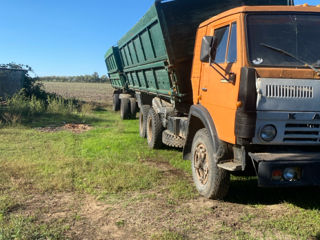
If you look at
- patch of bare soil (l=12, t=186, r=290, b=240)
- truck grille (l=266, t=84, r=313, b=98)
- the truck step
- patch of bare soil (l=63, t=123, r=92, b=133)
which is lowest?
patch of bare soil (l=12, t=186, r=290, b=240)

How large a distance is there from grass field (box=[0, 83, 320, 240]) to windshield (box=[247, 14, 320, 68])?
5.98 ft

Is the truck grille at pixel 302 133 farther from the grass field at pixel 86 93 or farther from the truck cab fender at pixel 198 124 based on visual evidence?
the grass field at pixel 86 93

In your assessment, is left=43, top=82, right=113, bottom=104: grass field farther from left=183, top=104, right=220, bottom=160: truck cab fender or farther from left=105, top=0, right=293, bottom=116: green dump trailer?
left=183, top=104, right=220, bottom=160: truck cab fender

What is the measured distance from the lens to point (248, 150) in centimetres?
364

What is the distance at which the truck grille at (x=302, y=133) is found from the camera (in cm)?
351

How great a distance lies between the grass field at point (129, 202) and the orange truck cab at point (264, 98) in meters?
0.51

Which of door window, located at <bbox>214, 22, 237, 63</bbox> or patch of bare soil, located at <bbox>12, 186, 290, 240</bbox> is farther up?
door window, located at <bbox>214, 22, 237, 63</bbox>

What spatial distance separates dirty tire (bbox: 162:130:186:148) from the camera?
637 cm

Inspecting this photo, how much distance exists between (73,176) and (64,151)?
6.37ft

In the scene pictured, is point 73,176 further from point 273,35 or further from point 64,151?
point 273,35

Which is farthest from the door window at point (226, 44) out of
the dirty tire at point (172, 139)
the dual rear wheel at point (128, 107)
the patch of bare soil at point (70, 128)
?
the dual rear wheel at point (128, 107)

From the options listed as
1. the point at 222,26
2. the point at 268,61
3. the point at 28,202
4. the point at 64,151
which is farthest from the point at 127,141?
the point at 268,61

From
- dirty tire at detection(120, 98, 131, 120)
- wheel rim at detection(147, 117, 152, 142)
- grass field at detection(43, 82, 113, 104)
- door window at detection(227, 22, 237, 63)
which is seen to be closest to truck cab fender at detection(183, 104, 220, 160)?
door window at detection(227, 22, 237, 63)

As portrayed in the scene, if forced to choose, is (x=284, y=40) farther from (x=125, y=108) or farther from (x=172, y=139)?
(x=125, y=108)
